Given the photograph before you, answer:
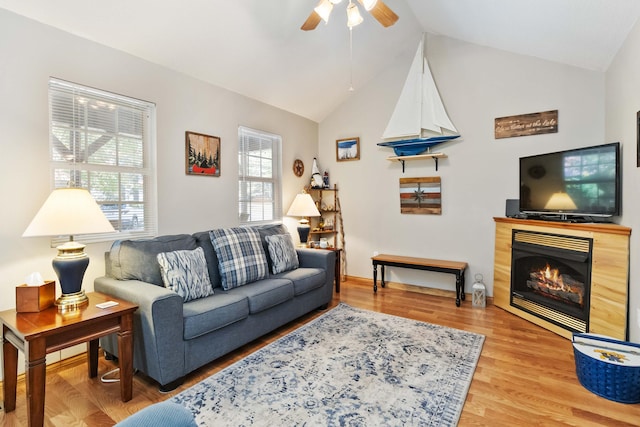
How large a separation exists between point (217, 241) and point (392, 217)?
2.58 m

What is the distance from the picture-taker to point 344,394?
81.3 inches

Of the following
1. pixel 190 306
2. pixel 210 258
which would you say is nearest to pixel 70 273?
pixel 190 306

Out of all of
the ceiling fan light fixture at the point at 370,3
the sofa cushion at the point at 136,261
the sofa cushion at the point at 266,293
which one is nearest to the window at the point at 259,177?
the sofa cushion at the point at 266,293

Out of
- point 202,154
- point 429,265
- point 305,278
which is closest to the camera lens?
point 305,278

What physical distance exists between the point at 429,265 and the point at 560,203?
1.51m

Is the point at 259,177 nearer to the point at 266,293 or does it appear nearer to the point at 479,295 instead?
the point at 266,293

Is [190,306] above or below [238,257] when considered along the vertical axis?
below

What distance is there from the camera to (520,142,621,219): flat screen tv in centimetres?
267

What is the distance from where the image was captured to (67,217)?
1951 mm

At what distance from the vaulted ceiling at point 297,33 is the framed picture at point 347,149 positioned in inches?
32.9

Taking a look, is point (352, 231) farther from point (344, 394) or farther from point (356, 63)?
point (344, 394)

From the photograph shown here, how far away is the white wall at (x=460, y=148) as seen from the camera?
3.49 m

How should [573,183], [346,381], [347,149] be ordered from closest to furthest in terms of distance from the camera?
[346,381], [573,183], [347,149]

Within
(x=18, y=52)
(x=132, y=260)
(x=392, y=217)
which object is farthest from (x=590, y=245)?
(x=18, y=52)
